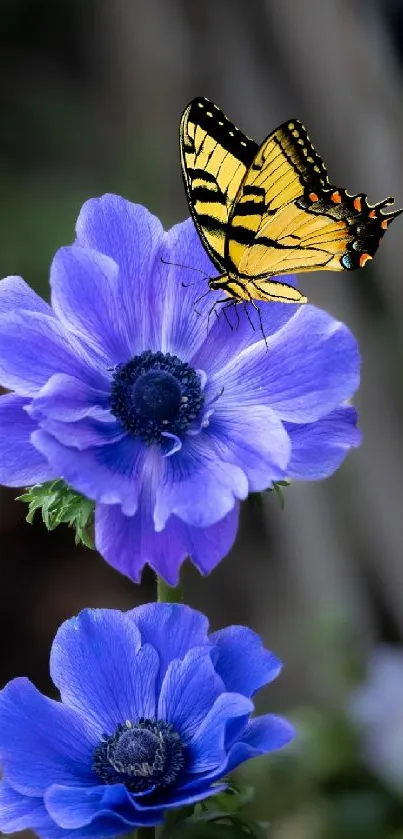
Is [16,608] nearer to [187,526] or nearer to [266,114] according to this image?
[266,114]

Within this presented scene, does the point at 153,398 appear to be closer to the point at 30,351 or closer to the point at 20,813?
the point at 30,351

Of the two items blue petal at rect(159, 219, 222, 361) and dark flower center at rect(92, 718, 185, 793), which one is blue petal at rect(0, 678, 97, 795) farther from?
blue petal at rect(159, 219, 222, 361)

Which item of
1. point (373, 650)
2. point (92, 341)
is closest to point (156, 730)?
point (92, 341)

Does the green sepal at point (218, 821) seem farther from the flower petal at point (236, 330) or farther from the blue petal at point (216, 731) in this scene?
the flower petal at point (236, 330)

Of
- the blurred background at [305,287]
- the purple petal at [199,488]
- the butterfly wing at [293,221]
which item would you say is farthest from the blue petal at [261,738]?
the blurred background at [305,287]

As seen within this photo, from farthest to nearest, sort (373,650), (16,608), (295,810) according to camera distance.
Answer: (16,608)
(373,650)
(295,810)

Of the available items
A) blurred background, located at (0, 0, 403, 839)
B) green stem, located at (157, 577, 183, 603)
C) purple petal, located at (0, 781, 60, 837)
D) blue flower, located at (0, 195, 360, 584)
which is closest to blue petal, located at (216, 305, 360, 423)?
blue flower, located at (0, 195, 360, 584)
